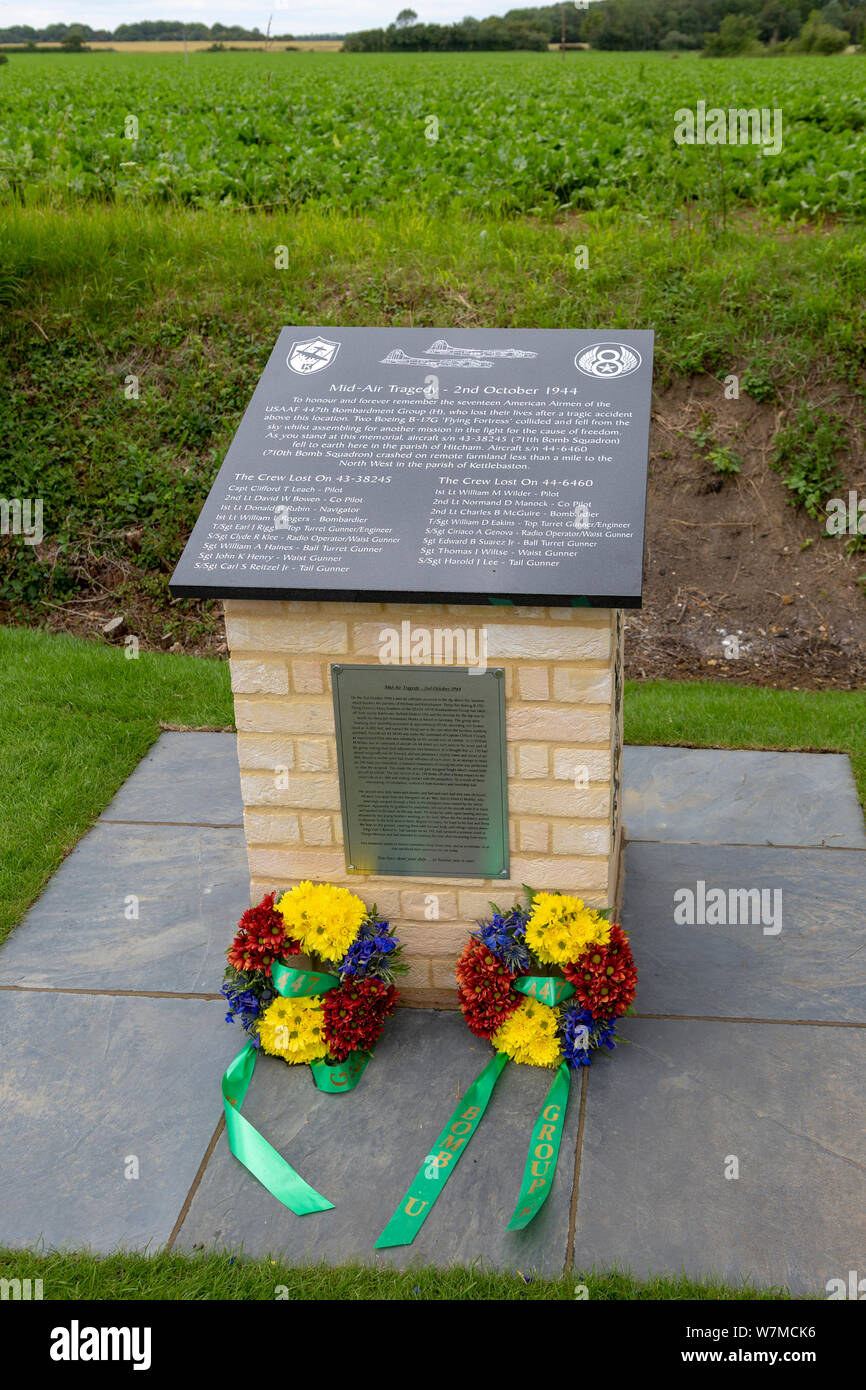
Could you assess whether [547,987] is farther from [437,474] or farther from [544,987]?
[437,474]

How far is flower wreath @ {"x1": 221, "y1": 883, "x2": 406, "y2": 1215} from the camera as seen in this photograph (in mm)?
3719

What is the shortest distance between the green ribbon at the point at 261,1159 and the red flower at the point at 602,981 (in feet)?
3.18

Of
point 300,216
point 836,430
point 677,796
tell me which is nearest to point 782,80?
point 300,216

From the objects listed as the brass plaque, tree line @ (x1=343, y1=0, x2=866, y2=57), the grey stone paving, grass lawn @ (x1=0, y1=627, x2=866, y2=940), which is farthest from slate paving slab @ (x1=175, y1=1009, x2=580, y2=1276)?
tree line @ (x1=343, y1=0, x2=866, y2=57)

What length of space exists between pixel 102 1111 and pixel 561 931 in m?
1.52

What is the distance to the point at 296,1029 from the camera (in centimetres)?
375

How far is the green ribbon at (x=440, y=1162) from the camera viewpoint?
3.21 metres

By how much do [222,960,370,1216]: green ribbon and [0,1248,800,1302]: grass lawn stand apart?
0.76ft

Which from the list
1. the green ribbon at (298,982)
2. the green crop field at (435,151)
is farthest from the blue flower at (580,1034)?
the green crop field at (435,151)

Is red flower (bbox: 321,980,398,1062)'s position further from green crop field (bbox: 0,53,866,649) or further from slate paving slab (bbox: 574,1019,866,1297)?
green crop field (bbox: 0,53,866,649)

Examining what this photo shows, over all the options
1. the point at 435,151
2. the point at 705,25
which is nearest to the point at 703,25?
the point at 705,25

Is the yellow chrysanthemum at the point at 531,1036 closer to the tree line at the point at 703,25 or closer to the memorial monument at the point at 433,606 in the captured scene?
the memorial monument at the point at 433,606

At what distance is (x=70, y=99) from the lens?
54.3ft

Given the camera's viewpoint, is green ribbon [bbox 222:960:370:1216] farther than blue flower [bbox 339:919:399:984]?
No
